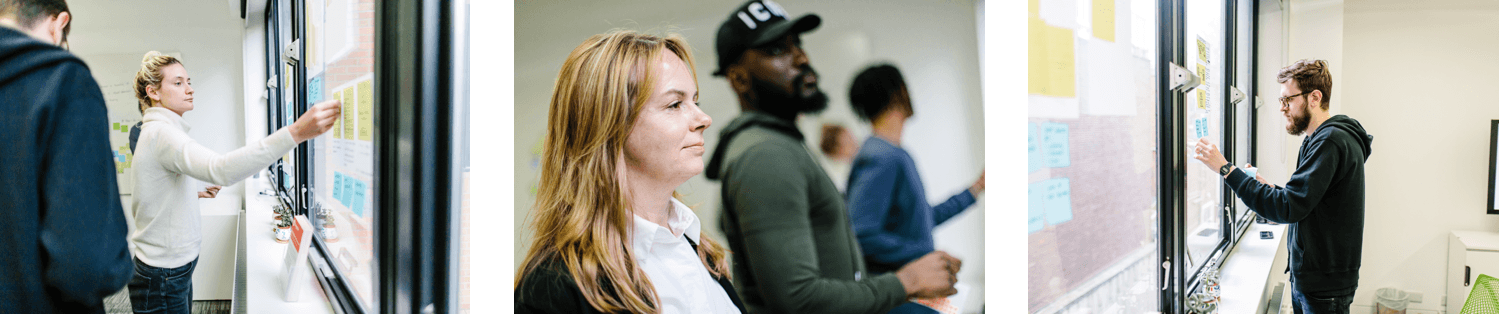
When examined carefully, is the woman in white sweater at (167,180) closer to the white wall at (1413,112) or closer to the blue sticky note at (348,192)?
Answer: the blue sticky note at (348,192)

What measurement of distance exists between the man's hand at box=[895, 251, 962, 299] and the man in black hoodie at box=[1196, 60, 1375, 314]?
1.76 m

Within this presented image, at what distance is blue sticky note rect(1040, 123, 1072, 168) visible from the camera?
0.95 metres

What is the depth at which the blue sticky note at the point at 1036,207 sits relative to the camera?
2.94ft

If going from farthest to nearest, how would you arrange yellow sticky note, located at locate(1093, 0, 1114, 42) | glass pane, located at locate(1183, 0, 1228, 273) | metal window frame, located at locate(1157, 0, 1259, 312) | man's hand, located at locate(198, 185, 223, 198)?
glass pane, located at locate(1183, 0, 1228, 273) → metal window frame, located at locate(1157, 0, 1259, 312) → yellow sticky note, located at locate(1093, 0, 1114, 42) → man's hand, located at locate(198, 185, 223, 198)

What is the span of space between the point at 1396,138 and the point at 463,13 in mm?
4671

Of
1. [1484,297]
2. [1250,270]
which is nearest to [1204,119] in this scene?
[1250,270]

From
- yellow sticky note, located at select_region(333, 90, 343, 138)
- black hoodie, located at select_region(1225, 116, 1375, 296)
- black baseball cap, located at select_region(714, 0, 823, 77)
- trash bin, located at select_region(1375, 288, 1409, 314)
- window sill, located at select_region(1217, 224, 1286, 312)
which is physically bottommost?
trash bin, located at select_region(1375, 288, 1409, 314)

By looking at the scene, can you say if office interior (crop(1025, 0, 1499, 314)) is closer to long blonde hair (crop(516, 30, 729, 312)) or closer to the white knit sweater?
long blonde hair (crop(516, 30, 729, 312))

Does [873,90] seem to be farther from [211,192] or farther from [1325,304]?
[1325,304]

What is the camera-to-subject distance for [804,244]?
65 centimetres

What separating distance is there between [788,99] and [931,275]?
0.26 meters

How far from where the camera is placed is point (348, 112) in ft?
2.32

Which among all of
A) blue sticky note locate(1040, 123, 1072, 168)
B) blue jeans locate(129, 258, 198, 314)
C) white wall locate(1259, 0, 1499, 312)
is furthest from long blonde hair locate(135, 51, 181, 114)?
white wall locate(1259, 0, 1499, 312)

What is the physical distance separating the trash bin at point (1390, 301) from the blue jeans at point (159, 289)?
15.9 ft
